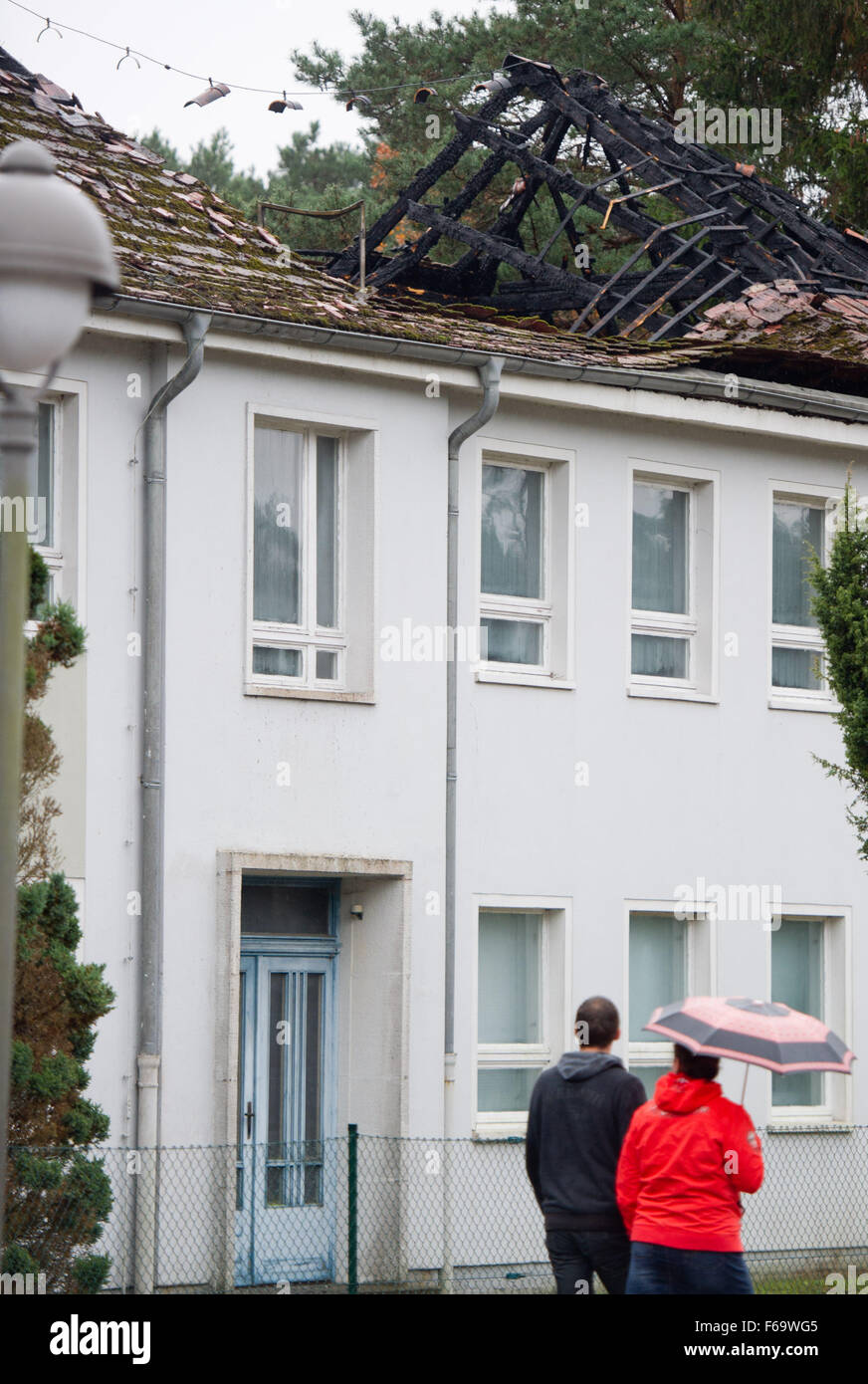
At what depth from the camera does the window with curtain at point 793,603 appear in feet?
59.7

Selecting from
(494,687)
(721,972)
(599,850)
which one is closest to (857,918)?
(721,972)

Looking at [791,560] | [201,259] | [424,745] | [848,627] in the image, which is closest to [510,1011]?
[424,745]

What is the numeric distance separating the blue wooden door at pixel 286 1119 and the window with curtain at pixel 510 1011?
3.81 feet

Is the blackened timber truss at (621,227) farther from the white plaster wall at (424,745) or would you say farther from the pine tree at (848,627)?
the pine tree at (848,627)

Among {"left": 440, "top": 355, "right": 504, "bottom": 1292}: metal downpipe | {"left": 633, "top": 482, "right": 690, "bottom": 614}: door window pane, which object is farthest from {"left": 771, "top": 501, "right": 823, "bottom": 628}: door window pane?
{"left": 440, "top": 355, "right": 504, "bottom": 1292}: metal downpipe

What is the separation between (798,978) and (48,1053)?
7.58 metres

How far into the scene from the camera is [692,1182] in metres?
8.62

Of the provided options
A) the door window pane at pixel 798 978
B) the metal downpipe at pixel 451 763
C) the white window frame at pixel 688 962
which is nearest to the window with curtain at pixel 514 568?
the metal downpipe at pixel 451 763

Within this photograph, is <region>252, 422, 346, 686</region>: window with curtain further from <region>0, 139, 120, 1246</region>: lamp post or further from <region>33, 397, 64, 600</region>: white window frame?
<region>0, 139, 120, 1246</region>: lamp post

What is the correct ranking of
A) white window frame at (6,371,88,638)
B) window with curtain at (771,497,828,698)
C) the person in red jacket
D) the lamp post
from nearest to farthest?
the lamp post → the person in red jacket → white window frame at (6,371,88,638) → window with curtain at (771,497,828,698)

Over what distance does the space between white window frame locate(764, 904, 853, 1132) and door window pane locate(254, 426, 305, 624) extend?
4829mm

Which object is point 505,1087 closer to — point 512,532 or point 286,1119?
point 286,1119

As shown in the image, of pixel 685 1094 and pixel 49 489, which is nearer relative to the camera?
pixel 685 1094

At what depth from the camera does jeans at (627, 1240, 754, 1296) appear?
28.5ft
